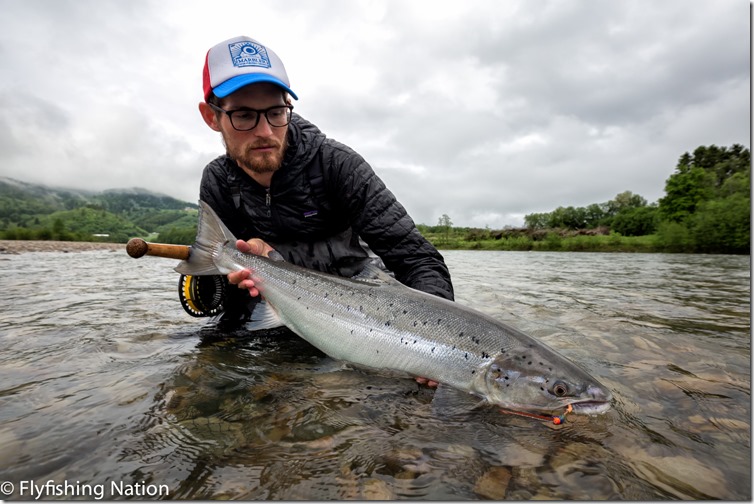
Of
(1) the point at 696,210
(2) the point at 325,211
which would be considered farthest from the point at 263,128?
(1) the point at 696,210

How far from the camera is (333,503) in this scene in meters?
1.74

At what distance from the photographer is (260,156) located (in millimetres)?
3904

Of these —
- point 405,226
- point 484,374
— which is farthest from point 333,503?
point 405,226

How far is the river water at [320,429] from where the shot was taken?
6.08 feet

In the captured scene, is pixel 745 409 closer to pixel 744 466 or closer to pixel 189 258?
pixel 744 466

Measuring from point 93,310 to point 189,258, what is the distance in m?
3.21

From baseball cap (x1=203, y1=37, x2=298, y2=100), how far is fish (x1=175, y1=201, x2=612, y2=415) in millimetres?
1234

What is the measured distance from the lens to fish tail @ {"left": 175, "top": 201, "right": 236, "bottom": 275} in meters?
3.91

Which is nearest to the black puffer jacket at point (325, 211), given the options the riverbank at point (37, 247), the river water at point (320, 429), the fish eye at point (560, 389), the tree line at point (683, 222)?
the river water at point (320, 429)

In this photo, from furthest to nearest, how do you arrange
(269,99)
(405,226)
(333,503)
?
1. (405,226)
2. (269,99)
3. (333,503)

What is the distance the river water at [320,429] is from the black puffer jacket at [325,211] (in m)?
1.10

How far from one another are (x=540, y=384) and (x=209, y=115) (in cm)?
391

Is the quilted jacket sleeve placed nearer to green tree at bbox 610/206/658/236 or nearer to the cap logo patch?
the cap logo patch

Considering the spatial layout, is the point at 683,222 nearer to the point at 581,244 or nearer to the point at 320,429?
the point at 581,244
